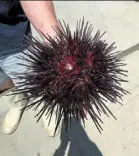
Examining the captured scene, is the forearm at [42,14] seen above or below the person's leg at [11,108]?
above

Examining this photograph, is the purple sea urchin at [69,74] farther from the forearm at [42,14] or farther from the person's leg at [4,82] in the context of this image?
the person's leg at [4,82]

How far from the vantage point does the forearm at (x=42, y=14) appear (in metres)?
1.01

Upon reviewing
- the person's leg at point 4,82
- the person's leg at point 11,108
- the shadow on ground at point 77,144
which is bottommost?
the shadow on ground at point 77,144

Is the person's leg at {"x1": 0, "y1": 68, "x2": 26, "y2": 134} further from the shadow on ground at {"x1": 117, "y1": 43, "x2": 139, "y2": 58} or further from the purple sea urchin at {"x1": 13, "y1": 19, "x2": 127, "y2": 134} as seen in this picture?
the purple sea urchin at {"x1": 13, "y1": 19, "x2": 127, "y2": 134}

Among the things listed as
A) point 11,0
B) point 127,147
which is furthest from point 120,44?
point 11,0

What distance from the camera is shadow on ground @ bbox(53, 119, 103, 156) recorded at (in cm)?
173

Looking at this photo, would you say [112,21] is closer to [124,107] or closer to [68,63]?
[124,107]

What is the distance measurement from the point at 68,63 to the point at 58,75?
42 millimetres

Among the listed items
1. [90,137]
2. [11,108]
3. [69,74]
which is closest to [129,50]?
[90,137]

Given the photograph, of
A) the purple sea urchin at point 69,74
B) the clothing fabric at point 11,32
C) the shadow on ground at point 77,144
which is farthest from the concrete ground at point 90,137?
the purple sea urchin at point 69,74

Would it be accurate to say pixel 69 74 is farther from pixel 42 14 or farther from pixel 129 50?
pixel 129 50

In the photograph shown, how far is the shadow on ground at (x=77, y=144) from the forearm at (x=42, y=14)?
32.0 inches

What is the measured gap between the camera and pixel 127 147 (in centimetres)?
174

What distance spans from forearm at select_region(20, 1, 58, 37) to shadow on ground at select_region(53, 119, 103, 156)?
0.81 m
